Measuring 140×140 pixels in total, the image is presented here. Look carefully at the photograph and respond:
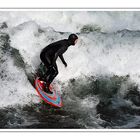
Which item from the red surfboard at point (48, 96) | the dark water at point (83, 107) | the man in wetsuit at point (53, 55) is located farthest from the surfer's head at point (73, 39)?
the red surfboard at point (48, 96)

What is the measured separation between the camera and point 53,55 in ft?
12.3

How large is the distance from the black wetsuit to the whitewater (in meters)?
0.07

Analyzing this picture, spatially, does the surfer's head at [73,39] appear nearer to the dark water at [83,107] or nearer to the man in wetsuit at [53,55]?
the man in wetsuit at [53,55]

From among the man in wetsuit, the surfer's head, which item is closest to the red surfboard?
the man in wetsuit

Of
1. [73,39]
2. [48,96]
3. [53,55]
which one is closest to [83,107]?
[48,96]

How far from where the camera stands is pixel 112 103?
380 cm

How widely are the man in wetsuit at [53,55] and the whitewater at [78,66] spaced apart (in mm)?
67

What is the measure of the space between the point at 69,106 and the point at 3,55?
1.05 meters

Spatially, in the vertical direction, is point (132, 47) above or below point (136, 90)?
above

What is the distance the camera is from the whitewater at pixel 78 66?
148 inches

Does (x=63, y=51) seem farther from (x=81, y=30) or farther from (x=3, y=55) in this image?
(x=3, y=55)

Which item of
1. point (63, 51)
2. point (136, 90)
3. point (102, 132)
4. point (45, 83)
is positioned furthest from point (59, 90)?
point (136, 90)

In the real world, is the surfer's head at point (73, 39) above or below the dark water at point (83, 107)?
above

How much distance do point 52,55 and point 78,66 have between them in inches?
13.9
